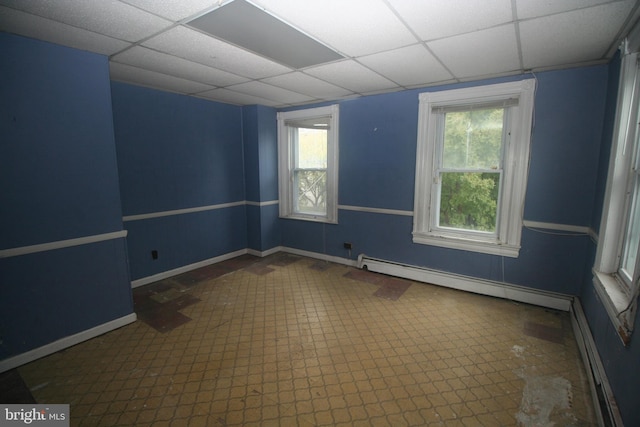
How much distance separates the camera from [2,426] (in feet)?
5.59

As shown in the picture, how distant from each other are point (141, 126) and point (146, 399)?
9.82ft

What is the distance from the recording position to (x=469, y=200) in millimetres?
3516

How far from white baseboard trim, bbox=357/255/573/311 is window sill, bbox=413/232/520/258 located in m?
0.35

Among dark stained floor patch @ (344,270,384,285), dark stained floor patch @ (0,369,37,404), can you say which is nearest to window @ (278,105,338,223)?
dark stained floor patch @ (344,270,384,285)

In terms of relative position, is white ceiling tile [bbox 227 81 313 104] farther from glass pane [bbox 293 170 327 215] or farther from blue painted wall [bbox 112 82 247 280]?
glass pane [bbox 293 170 327 215]

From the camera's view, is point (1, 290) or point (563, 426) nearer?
point (563, 426)

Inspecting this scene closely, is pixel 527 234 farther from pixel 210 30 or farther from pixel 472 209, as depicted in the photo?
pixel 210 30

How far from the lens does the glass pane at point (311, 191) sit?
4762 mm

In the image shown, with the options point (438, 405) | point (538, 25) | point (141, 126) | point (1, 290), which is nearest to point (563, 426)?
point (438, 405)

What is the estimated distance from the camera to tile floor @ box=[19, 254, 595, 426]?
1.80 meters

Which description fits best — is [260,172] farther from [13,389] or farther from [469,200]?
[13,389]

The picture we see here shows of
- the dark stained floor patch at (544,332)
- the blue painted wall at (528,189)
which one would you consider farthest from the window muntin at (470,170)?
the dark stained floor patch at (544,332)

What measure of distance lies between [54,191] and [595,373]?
4.20 metres

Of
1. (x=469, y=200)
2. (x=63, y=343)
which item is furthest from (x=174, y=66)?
(x=469, y=200)
